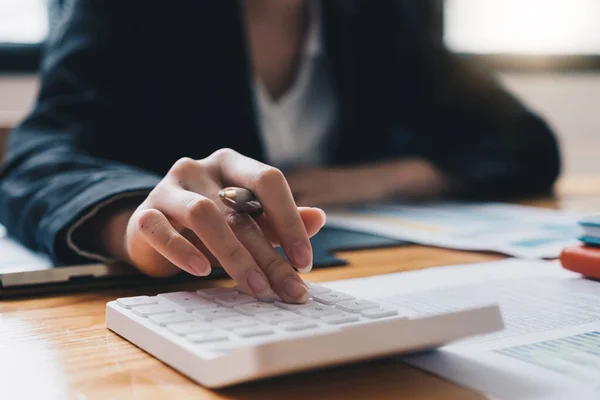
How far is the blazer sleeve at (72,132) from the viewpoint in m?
0.65

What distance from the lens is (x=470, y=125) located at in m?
1.27

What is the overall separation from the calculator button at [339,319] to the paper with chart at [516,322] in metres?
0.04

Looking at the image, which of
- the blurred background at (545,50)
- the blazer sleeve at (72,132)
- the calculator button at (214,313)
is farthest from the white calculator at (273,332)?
the blurred background at (545,50)

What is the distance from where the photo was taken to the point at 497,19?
2223 millimetres

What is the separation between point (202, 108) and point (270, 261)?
24.7 inches

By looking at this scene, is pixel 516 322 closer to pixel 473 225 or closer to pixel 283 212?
pixel 283 212

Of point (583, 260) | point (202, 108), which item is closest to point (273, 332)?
point (583, 260)

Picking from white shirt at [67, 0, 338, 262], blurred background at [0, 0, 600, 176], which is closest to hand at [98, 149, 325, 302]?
white shirt at [67, 0, 338, 262]

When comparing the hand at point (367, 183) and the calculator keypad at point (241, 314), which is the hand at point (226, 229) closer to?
the calculator keypad at point (241, 314)

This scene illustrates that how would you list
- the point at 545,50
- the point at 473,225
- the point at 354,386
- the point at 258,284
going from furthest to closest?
the point at 545,50 < the point at 473,225 < the point at 258,284 < the point at 354,386

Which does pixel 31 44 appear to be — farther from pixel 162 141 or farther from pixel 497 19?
pixel 497 19

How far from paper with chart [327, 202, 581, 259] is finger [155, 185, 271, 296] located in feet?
1.03

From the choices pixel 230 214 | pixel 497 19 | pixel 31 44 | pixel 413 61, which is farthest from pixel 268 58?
pixel 497 19

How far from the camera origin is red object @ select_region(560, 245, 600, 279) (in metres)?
0.58
